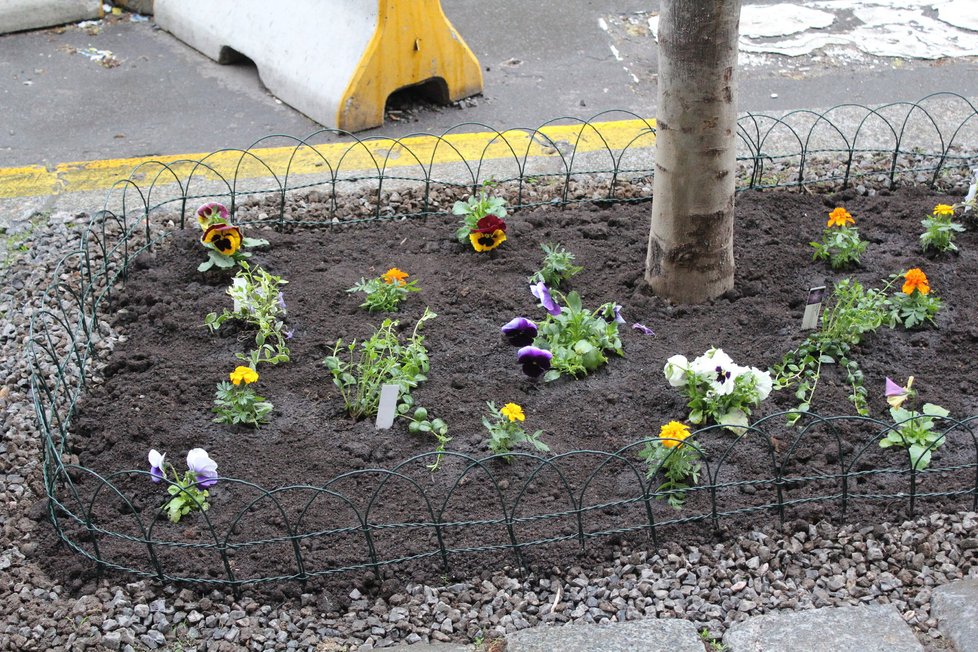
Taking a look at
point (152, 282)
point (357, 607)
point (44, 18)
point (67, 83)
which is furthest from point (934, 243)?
point (44, 18)

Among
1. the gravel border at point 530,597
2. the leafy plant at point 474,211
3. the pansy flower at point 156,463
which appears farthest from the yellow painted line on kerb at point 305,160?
the gravel border at point 530,597

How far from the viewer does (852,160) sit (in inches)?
207

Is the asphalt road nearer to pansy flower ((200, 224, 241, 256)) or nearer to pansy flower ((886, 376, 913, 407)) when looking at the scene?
pansy flower ((200, 224, 241, 256))

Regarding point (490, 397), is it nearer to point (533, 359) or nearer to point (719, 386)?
point (533, 359)

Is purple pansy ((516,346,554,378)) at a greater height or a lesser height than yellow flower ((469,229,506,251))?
lesser

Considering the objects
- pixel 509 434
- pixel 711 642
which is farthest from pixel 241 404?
pixel 711 642

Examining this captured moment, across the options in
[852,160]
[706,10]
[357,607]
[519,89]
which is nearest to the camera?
[357,607]

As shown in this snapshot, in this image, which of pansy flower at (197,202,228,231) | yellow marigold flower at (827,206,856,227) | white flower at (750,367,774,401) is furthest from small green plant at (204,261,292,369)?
yellow marigold flower at (827,206,856,227)

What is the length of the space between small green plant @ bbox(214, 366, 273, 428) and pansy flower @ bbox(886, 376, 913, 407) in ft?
6.75

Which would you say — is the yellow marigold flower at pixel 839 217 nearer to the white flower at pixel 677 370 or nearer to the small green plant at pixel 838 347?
the small green plant at pixel 838 347

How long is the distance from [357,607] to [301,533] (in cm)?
32

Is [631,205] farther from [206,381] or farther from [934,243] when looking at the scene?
[206,381]

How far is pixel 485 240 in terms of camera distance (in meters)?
4.51

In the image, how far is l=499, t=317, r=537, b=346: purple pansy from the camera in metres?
3.91
